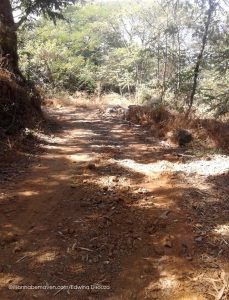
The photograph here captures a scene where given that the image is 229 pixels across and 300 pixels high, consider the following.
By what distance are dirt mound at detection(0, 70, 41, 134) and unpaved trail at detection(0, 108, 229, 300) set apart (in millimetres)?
1318

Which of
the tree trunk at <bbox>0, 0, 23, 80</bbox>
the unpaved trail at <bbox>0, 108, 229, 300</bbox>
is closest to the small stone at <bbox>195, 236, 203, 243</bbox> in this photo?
the unpaved trail at <bbox>0, 108, 229, 300</bbox>

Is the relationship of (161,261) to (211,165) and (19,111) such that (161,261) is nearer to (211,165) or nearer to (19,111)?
(211,165)

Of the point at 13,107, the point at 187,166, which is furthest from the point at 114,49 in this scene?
the point at 187,166

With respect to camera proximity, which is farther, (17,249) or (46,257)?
(17,249)

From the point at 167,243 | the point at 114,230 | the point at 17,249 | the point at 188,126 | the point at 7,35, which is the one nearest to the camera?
the point at 17,249

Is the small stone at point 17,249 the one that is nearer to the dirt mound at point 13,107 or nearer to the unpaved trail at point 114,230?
the unpaved trail at point 114,230

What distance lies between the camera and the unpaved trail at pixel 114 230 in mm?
3250

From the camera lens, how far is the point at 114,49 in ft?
78.9

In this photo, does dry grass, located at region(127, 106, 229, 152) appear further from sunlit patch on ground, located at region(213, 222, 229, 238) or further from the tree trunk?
the tree trunk

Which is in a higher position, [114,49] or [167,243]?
[114,49]

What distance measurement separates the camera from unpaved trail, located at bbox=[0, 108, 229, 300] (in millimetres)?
3250

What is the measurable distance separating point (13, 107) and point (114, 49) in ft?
58.0

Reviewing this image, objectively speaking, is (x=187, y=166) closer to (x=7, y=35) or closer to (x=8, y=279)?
(x=8, y=279)

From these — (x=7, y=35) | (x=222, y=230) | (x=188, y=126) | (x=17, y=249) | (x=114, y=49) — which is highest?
(x=114, y=49)
